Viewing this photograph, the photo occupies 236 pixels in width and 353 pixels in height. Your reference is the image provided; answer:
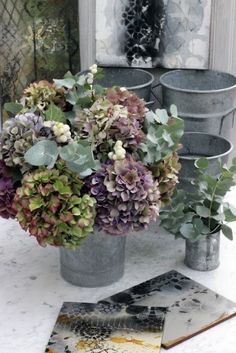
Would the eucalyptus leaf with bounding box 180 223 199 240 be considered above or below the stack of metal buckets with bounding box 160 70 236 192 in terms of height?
below

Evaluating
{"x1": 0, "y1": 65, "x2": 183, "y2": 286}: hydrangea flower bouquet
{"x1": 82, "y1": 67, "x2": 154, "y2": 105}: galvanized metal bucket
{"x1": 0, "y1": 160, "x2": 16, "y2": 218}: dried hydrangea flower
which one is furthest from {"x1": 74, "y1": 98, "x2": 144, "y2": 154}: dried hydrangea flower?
{"x1": 82, "y1": 67, "x2": 154, "y2": 105}: galvanized metal bucket

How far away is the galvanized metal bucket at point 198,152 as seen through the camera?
1.36 metres

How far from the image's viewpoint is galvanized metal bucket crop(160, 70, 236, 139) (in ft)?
4.89

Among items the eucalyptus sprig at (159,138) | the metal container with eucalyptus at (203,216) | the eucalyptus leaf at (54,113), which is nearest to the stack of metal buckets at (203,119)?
the metal container with eucalyptus at (203,216)

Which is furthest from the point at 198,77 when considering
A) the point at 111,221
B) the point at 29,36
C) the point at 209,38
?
the point at 111,221

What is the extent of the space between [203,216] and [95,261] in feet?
0.68

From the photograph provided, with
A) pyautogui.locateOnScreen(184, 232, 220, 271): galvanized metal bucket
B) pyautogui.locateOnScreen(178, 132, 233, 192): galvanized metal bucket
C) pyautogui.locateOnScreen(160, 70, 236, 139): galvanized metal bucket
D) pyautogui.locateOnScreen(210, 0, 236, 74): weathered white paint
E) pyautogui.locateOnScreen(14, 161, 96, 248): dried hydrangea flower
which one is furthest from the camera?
pyautogui.locateOnScreen(210, 0, 236, 74): weathered white paint

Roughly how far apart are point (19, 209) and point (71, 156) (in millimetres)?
114

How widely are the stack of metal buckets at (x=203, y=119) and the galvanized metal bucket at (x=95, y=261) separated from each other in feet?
0.85

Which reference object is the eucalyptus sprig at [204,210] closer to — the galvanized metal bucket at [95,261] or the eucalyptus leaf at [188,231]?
the eucalyptus leaf at [188,231]

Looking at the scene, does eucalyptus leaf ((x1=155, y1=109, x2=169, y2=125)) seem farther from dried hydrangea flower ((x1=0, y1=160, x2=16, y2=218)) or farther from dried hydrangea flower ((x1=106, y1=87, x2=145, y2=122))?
dried hydrangea flower ((x1=0, y1=160, x2=16, y2=218))

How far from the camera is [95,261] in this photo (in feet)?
3.90

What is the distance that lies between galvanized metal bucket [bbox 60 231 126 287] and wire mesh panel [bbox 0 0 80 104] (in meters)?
0.67

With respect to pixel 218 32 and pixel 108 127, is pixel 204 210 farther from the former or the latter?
pixel 218 32
